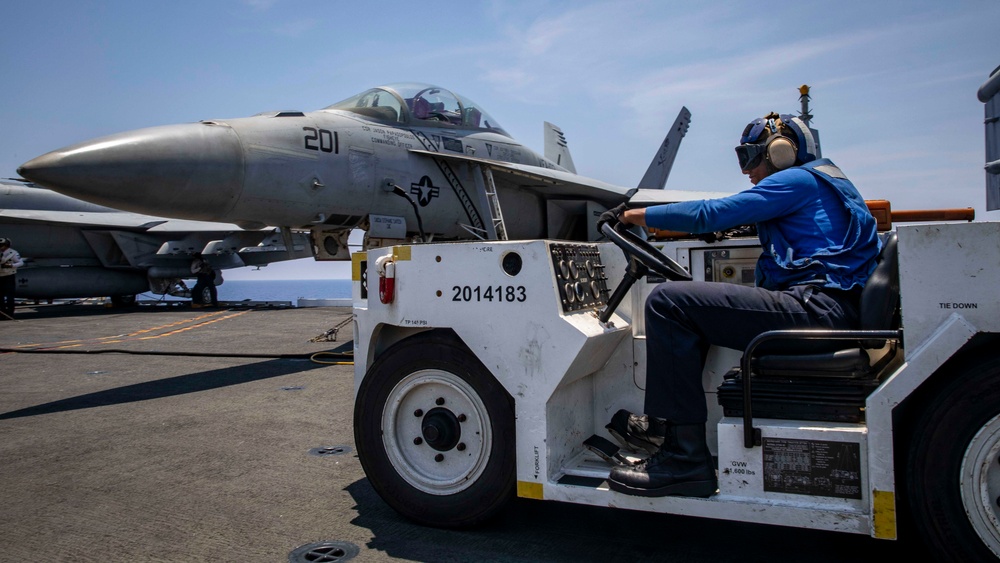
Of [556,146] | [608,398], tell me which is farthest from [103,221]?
[608,398]

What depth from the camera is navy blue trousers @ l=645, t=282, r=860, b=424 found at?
8.76 ft

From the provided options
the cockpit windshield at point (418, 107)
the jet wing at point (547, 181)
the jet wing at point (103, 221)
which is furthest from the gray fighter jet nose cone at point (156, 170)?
the jet wing at point (103, 221)

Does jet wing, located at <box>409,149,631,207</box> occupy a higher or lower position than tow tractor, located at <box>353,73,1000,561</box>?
higher

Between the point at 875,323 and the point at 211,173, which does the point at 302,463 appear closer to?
the point at 875,323

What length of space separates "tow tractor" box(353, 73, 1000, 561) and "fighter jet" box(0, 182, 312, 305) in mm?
15769

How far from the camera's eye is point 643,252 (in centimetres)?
300

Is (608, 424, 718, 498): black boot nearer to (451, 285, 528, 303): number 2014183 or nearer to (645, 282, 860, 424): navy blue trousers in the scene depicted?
(645, 282, 860, 424): navy blue trousers

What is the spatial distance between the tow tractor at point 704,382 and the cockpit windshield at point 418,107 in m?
6.64

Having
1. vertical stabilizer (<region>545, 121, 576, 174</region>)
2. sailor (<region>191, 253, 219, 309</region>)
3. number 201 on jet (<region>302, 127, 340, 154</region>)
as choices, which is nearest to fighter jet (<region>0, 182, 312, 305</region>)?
sailor (<region>191, 253, 219, 309</region>)

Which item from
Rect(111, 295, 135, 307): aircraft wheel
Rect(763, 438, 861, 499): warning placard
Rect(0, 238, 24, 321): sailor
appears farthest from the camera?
Rect(111, 295, 135, 307): aircraft wheel

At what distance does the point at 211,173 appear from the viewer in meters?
7.36

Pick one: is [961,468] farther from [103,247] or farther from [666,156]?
[103,247]

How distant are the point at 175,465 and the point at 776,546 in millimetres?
3558

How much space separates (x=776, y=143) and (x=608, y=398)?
1468mm
